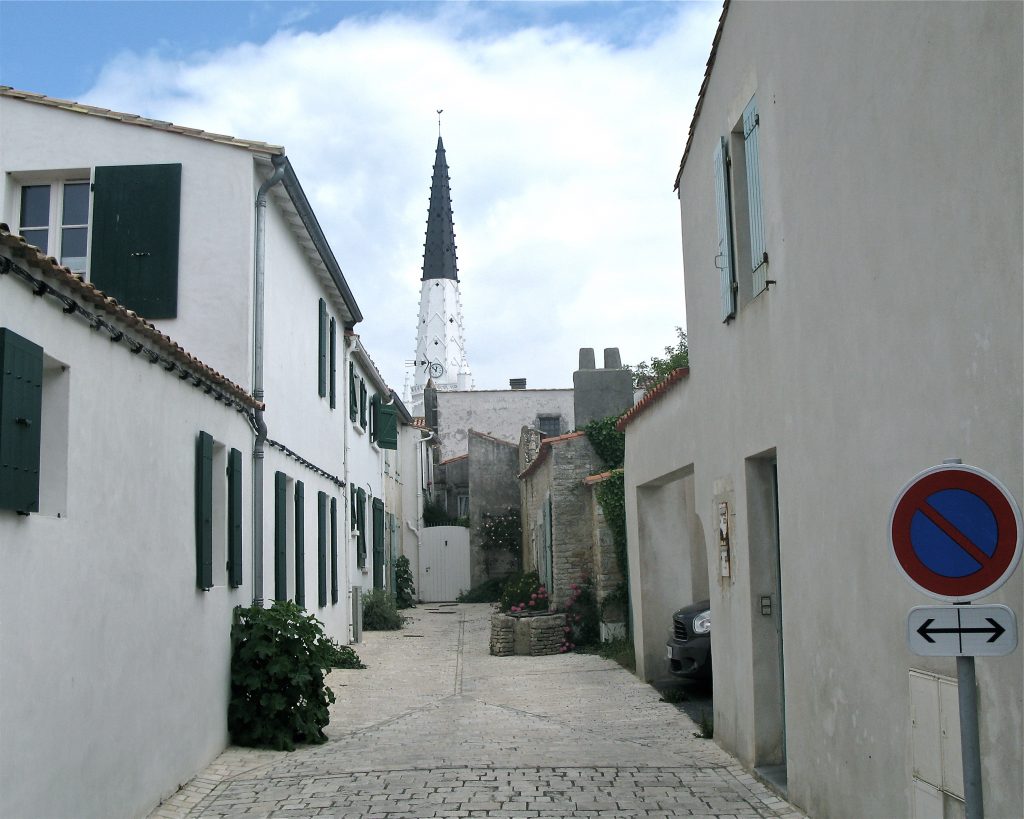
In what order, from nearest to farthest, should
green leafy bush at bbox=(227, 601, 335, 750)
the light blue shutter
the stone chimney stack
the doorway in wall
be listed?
the light blue shutter, the doorway in wall, green leafy bush at bbox=(227, 601, 335, 750), the stone chimney stack

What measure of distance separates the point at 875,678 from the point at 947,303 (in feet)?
7.11

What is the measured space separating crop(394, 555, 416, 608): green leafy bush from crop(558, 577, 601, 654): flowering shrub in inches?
451

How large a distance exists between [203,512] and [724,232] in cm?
479

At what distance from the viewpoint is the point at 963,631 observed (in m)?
3.70

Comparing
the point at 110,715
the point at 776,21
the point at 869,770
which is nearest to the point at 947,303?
the point at 869,770

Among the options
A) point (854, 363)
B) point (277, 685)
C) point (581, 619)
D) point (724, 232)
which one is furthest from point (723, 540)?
point (581, 619)

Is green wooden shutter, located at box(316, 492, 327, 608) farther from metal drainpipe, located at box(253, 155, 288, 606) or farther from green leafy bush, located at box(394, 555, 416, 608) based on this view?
green leafy bush, located at box(394, 555, 416, 608)

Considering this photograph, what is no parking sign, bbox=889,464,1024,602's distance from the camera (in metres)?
3.58

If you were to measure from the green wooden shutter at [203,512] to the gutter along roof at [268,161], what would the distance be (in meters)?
4.03

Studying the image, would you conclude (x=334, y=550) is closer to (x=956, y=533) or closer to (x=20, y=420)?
(x=20, y=420)

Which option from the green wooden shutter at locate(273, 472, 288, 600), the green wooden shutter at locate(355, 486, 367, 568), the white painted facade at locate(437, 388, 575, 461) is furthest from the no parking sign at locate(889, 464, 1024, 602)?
the white painted facade at locate(437, 388, 575, 461)

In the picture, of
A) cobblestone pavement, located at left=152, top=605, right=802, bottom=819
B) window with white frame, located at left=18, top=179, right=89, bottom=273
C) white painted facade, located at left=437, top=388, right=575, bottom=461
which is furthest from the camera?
white painted facade, located at left=437, top=388, right=575, bottom=461

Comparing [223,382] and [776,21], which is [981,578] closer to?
[776,21]

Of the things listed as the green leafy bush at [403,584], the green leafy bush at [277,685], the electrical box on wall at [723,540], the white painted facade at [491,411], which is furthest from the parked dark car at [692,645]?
the white painted facade at [491,411]
